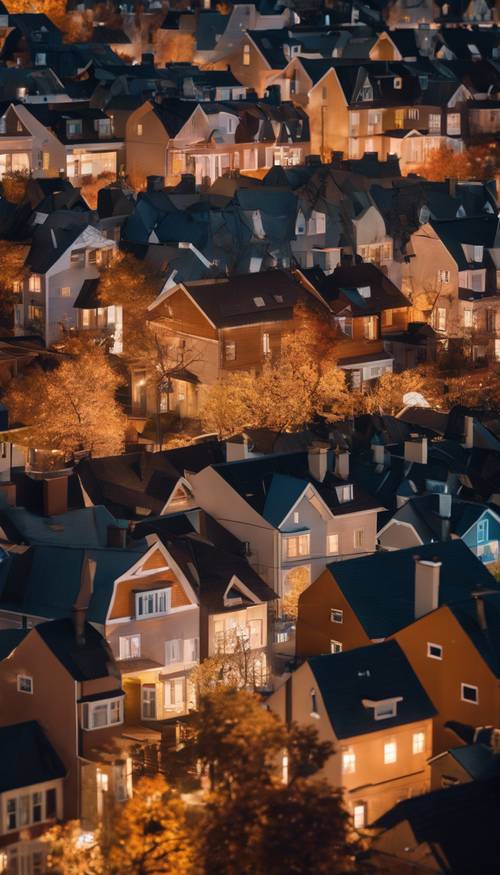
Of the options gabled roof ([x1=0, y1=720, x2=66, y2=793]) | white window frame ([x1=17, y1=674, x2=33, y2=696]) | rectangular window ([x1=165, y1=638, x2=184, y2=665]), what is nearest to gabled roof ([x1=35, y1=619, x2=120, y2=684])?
white window frame ([x1=17, y1=674, x2=33, y2=696])

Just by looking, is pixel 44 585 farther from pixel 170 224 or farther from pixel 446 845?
pixel 170 224

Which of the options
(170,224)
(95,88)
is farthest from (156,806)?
(95,88)

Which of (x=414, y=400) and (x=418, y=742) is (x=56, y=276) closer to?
(x=414, y=400)

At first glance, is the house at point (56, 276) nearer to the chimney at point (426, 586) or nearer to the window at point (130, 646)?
the window at point (130, 646)

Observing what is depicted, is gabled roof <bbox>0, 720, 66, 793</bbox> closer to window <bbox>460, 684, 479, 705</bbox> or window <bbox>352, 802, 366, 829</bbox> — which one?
window <bbox>352, 802, 366, 829</bbox>

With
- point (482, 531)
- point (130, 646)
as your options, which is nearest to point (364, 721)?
point (130, 646)
